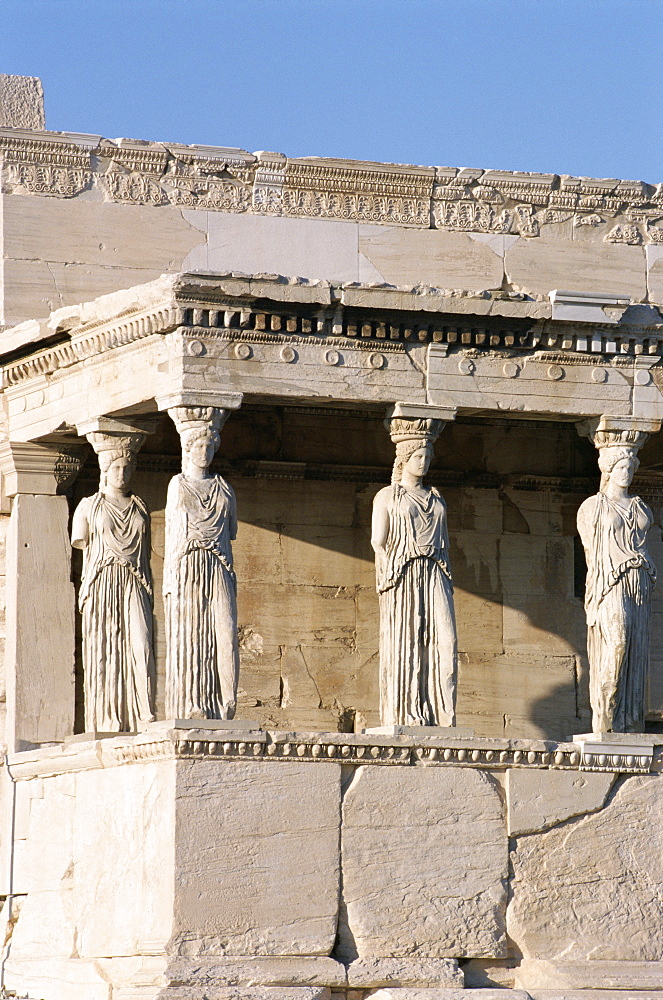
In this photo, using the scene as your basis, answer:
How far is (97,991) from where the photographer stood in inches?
573

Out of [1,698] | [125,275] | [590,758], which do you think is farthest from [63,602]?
[590,758]

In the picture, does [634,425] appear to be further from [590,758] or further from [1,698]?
[1,698]

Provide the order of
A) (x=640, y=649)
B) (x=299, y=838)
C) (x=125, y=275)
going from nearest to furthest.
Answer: (x=299, y=838), (x=640, y=649), (x=125, y=275)

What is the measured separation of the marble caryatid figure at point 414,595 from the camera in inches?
596

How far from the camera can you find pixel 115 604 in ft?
51.4

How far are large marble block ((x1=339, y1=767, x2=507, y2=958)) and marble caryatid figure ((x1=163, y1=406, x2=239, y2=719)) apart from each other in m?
1.02

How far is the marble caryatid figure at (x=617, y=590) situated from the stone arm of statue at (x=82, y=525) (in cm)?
309

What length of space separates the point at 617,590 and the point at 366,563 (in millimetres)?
2394

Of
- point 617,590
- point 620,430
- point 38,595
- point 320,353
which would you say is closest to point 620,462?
point 620,430

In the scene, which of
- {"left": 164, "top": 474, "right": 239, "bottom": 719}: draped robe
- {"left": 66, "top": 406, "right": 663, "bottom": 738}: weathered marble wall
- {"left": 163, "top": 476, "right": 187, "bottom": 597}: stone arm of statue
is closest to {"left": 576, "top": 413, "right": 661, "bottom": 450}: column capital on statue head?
{"left": 66, "top": 406, "right": 663, "bottom": 738}: weathered marble wall

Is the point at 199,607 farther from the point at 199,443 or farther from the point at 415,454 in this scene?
the point at 415,454

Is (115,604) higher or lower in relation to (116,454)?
lower

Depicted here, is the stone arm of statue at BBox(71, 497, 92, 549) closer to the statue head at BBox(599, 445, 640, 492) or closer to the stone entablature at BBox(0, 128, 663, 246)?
the stone entablature at BBox(0, 128, 663, 246)

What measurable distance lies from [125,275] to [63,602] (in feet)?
7.26
